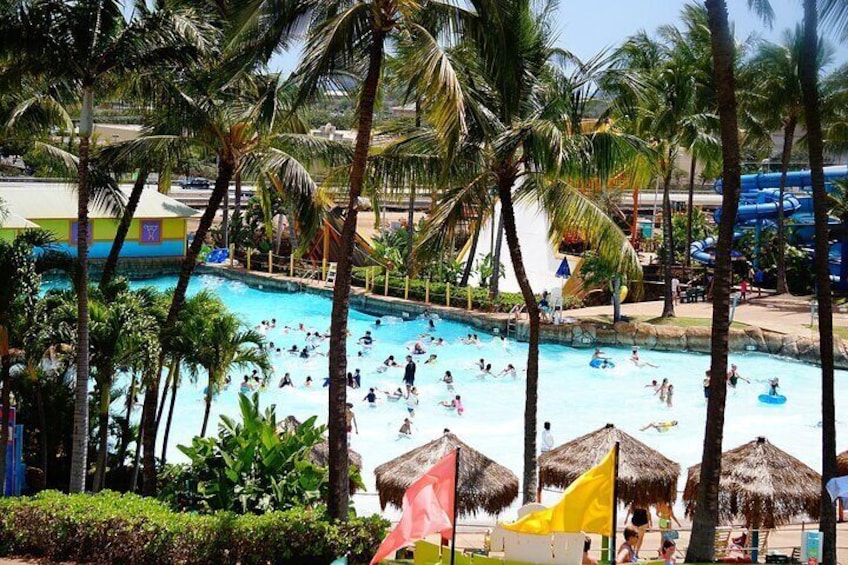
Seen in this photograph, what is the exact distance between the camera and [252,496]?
1581 cm

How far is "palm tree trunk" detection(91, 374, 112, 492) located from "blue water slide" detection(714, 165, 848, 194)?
3436 centimetres

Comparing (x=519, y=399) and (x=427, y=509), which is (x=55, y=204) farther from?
(x=427, y=509)

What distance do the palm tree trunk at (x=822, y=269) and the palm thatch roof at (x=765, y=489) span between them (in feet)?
9.86

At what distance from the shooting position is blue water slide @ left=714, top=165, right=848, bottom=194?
4572cm

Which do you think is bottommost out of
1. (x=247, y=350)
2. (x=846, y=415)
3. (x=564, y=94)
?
(x=846, y=415)

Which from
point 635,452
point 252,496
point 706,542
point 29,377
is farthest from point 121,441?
point 706,542

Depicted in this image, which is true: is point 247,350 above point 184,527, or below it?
above

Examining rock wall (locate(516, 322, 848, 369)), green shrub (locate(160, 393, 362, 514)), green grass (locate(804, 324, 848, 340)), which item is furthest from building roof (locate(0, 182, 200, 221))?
green shrub (locate(160, 393, 362, 514))

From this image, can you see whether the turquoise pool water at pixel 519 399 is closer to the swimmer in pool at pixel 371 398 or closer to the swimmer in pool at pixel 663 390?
the swimmer in pool at pixel 371 398

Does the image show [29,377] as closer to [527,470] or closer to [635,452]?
[527,470]

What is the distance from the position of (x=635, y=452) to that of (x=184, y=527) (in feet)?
26.1

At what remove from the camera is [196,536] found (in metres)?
14.3

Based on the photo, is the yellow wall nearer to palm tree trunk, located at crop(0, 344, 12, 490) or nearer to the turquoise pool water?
the turquoise pool water

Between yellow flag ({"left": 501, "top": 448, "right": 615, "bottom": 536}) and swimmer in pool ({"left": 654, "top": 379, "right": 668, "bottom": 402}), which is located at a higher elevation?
yellow flag ({"left": 501, "top": 448, "right": 615, "bottom": 536})
